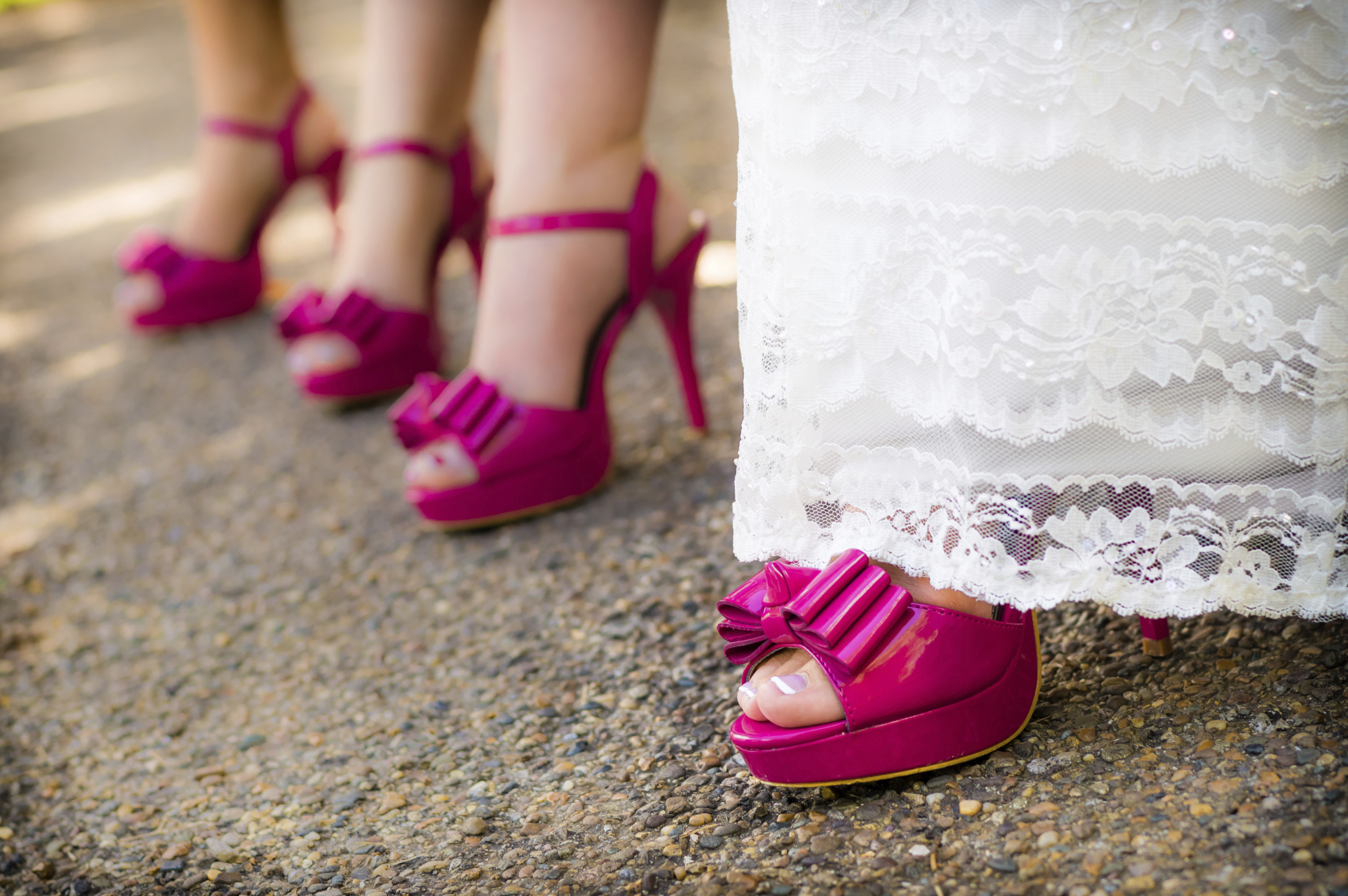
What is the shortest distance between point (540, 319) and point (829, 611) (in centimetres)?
58

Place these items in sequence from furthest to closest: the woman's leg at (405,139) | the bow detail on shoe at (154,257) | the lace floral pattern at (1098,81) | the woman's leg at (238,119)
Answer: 1. the bow detail on shoe at (154,257)
2. the woman's leg at (238,119)
3. the woman's leg at (405,139)
4. the lace floral pattern at (1098,81)

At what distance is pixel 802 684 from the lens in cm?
72

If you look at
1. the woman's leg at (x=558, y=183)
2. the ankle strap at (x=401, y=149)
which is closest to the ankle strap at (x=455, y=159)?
the ankle strap at (x=401, y=149)

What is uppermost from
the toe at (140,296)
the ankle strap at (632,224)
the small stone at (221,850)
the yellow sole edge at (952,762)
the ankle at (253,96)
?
the ankle at (253,96)

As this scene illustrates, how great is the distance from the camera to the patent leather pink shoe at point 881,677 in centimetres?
71

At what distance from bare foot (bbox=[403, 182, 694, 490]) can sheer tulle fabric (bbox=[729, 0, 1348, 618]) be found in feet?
1.52

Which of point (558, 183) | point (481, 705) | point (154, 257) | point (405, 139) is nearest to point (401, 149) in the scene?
point (405, 139)

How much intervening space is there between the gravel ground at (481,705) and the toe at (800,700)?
76 millimetres

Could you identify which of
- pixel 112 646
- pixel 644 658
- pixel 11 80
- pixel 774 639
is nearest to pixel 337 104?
pixel 11 80

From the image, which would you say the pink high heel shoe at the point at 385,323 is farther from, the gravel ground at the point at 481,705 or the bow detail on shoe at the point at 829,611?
the bow detail on shoe at the point at 829,611

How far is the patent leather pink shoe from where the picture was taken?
0.71 meters

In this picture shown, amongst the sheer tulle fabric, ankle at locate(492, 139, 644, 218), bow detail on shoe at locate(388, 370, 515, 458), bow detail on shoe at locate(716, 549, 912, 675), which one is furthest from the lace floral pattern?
bow detail on shoe at locate(388, 370, 515, 458)

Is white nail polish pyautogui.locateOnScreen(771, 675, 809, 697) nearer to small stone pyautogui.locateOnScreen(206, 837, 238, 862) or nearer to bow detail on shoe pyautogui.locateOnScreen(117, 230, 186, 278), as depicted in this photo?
small stone pyautogui.locateOnScreen(206, 837, 238, 862)

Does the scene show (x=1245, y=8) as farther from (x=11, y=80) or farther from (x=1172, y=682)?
(x=11, y=80)
